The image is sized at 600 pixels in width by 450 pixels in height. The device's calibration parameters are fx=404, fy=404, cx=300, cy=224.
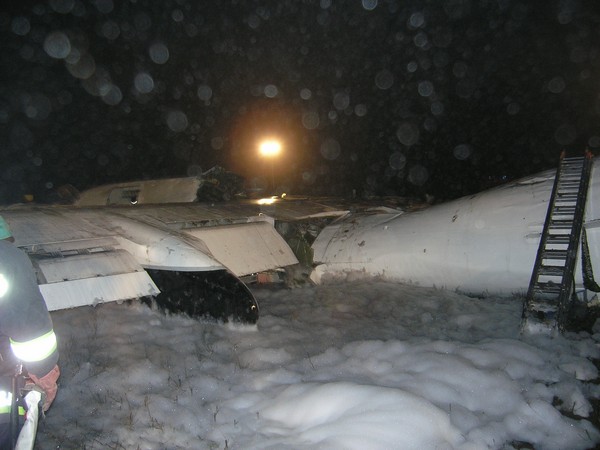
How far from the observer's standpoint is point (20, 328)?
2797 millimetres

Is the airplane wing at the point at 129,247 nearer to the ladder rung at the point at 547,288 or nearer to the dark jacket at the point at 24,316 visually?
the dark jacket at the point at 24,316

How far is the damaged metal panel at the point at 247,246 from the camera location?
857 centimetres

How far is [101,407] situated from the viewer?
4.62 meters

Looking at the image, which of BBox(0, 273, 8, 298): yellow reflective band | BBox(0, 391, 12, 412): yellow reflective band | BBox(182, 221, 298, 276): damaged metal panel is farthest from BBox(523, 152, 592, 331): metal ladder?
BBox(0, 273, 8, 298): yellow reflective band

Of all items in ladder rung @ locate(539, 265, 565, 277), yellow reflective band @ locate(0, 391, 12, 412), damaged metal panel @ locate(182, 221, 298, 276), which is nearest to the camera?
yellow reflective band @ locate(0, 391, 12, 412)

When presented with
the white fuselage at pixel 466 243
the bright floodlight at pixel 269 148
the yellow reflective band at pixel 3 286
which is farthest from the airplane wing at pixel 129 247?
the bright floodlight at pixel 269 148

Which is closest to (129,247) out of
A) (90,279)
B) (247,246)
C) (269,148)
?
(90,279)

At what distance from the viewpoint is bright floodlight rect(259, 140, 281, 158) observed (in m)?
17.9

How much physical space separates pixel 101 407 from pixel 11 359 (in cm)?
206

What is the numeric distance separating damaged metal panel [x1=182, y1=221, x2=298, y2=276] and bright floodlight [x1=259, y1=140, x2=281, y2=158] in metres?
8.49

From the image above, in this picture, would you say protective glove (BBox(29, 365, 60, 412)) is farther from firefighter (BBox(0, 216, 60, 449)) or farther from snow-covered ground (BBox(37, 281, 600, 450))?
snow-covered ground (BBox(37, 281, 600, 450))

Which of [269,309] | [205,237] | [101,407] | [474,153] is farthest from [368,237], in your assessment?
[474,153]

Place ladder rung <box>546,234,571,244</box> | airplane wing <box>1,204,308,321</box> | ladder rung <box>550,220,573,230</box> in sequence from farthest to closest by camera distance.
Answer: ladder rung <box>550,220,573,230</box>, ladder rung <box>546,234,571,244</box>, airplane wing <box>1,204,308,321</box>

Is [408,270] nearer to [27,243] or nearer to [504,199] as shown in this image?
[504,199]
